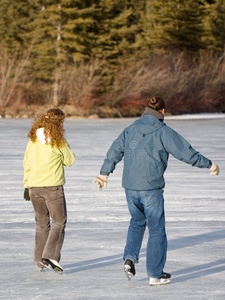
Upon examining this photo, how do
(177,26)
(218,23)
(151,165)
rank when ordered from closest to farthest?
(151,165) → (177,26) → (218,23)

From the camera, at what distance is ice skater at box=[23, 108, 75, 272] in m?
6.81

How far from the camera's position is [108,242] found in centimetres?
845

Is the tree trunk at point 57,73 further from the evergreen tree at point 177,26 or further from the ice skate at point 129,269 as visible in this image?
the ice skate at point 129,269

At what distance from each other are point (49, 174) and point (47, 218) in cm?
42

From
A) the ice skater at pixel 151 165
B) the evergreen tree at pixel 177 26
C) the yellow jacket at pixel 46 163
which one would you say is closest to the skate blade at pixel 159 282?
the ice skater at pixel 151 165

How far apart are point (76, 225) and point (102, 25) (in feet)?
144

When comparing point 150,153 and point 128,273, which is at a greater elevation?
point 150,153

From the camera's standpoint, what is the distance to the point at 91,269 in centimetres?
715

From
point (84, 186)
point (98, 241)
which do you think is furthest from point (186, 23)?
point (98, 241)

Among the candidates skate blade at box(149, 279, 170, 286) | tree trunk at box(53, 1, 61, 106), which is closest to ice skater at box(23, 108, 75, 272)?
skate blade at box(149, 279, 170, 286)

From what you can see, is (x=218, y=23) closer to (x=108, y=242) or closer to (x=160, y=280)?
(x=108, y=242)

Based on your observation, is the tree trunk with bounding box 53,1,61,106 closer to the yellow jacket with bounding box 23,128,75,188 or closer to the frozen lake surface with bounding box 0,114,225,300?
the frozen lake surface with bounding box 0,114,225,300

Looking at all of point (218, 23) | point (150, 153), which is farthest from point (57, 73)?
point (150, 153)

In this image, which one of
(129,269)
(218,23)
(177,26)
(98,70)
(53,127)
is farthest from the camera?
(218,23)
